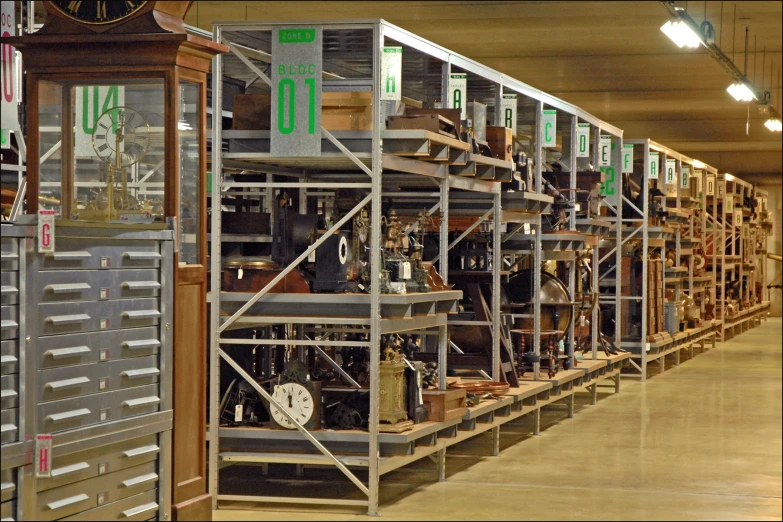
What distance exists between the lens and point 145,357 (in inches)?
211

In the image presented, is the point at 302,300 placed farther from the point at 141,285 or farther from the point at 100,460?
the point at 100,460

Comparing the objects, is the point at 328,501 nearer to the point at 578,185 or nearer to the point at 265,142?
the point at 265,142

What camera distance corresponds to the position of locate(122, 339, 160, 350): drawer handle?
520 cm

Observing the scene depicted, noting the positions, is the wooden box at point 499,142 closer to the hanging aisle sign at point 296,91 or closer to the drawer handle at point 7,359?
the hanging aisle sign at point 296,91

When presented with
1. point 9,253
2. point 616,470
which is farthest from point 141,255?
point 616,470

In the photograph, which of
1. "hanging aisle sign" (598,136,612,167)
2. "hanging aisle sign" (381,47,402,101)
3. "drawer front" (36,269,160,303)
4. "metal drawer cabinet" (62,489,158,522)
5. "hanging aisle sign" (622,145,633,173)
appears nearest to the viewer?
"drawer front" (36,269,160,303)

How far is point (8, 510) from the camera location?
4496 mm

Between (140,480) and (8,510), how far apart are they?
0.86 meters

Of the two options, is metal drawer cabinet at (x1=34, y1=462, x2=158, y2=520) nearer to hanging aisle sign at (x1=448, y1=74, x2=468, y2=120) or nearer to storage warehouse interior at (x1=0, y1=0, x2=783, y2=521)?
storage warehouse interior at (x1=0, y1=0, x2=783, y2=521)

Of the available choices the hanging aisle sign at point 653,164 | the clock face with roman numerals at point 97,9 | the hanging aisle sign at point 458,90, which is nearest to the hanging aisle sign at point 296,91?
the clock face with roman numerals at point 97,9

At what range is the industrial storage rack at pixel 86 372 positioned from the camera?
4.54m

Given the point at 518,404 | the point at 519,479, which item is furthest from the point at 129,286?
the point at 518,404

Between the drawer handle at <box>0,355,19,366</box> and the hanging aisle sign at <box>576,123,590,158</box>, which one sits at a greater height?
the hanging aisle sign at <box>576,123,590,158</box>

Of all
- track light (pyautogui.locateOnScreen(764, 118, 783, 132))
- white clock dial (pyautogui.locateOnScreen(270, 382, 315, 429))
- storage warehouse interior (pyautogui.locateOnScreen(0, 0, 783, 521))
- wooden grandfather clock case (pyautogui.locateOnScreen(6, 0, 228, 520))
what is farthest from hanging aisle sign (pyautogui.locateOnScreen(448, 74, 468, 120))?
track light (pyautogui.locateOnScreen(764, 118, 783, 132))
